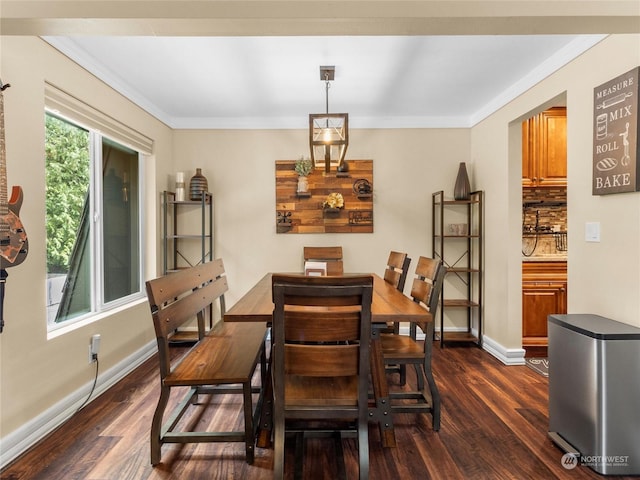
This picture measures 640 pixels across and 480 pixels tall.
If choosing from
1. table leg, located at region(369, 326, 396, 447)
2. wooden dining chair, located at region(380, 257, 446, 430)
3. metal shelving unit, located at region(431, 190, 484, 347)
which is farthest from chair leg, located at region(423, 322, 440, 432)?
metal shelving unit, located at region(431, 190, 484, 347)

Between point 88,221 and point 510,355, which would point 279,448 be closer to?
point 88,221

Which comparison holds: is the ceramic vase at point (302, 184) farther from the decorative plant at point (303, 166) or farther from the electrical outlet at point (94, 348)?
the electrical outlet at point (94, 348)

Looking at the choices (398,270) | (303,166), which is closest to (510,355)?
(398,270)

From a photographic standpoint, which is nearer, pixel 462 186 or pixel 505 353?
pixel 505 353

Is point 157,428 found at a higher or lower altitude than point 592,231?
lower

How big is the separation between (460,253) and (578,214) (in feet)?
5.43

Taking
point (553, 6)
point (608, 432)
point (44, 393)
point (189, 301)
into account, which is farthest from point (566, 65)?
point (44, 393)

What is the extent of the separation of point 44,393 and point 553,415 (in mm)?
2896

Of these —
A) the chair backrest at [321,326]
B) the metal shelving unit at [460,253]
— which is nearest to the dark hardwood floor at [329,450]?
the chair backrest at [321,326]

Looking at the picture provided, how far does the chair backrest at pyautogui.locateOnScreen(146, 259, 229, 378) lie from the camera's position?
174 centimetres

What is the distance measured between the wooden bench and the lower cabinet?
253cm

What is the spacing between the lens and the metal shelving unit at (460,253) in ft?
12.6

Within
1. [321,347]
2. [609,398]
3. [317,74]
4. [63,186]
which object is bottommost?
[609,398]

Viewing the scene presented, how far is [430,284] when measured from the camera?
7.22ft
